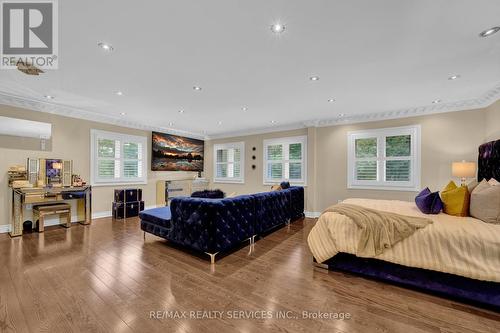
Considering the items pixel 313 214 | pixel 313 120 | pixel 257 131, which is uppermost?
pixel 313 120

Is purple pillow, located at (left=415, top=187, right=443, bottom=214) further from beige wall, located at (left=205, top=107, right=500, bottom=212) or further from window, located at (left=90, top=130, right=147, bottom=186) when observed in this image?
window, located at (left=90, top=130, right=147, bottom=186)

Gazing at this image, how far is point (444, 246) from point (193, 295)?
8.36ft

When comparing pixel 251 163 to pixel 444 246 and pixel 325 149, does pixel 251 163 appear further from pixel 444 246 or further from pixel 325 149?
pixel 444 246

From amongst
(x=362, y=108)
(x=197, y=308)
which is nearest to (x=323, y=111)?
(x=362, y=108)

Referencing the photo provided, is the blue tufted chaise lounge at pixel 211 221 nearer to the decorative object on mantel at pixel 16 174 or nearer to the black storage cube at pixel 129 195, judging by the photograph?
the black storage cube at pixel 129 195

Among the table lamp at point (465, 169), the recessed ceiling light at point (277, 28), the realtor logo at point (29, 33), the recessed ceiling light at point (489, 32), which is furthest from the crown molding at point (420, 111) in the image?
the realtor logo at point (29, 33)

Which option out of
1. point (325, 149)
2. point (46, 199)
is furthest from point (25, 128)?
point (325, 149)

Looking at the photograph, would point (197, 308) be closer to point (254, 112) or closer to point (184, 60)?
point (184, 60)

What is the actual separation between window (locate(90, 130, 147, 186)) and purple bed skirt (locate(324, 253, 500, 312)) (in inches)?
218

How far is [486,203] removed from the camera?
2.38m

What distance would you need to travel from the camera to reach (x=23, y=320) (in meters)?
1.70

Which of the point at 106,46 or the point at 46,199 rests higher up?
the point at 106,46

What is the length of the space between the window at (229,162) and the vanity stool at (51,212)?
4281 millimetres

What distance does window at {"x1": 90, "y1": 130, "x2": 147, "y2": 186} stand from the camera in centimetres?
518
